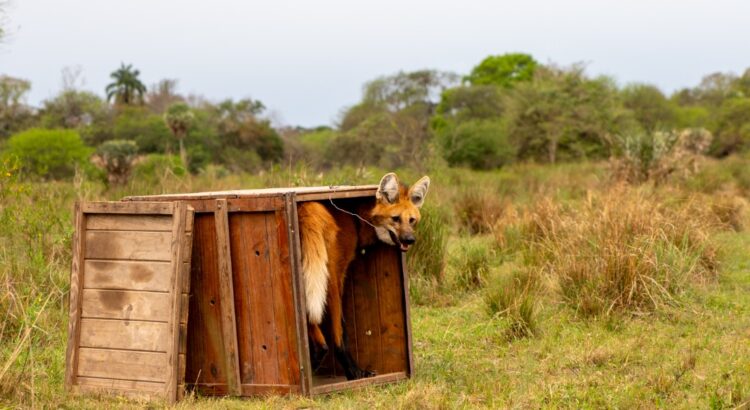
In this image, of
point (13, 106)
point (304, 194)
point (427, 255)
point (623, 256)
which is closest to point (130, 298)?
point (304, 194)

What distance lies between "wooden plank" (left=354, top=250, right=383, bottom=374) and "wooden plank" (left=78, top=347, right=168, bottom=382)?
156 centimetres

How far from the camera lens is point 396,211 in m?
5.08

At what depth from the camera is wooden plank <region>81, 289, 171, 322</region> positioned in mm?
4582

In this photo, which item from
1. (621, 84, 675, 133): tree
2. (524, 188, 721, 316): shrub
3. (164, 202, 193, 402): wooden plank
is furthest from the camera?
(621, 84, 675, 133): tree

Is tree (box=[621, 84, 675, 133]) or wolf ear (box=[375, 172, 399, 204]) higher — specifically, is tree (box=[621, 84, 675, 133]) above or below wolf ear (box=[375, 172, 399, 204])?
above

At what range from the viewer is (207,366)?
15.8 feet

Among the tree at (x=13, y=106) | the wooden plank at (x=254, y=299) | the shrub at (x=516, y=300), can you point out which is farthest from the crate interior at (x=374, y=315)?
the tree at (x=13, y=106)

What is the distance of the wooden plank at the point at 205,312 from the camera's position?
479 cm

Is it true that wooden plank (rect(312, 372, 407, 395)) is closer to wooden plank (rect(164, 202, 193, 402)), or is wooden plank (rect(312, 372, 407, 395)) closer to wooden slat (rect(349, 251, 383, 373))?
wooden slat (rect(349, 251, 383, 373))

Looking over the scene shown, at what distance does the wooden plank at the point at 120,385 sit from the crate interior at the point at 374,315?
1.19 meters

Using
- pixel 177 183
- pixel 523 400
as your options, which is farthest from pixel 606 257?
pixel 177 183

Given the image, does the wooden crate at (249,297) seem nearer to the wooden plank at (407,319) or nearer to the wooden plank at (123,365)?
the wooden plank at (407,319)

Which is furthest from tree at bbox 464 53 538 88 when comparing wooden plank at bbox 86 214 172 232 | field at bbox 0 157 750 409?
wooden plank at bbox 86 214 172 232

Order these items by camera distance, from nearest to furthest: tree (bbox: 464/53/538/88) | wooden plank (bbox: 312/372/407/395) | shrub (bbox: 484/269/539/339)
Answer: wooden plank (bbox: 312/372/407/395)
shrub (bbox: 484/269/539/339)
tree (bbox: 464/53/538/88)
